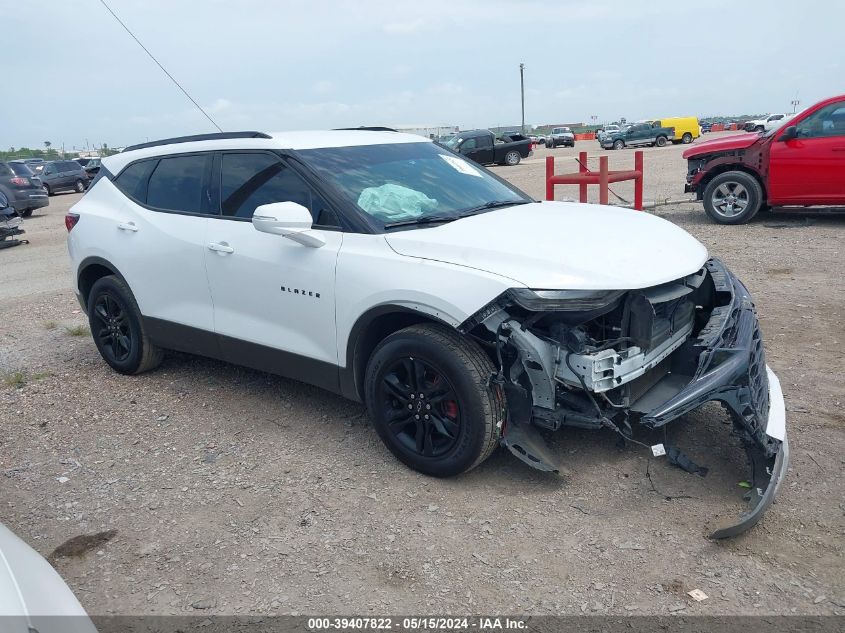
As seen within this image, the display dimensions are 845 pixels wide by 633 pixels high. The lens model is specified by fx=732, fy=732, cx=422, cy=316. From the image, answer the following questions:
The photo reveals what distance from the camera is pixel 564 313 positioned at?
340cm

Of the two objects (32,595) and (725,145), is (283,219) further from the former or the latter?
(725,145)

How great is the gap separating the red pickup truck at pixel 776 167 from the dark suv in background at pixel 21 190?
1703cm

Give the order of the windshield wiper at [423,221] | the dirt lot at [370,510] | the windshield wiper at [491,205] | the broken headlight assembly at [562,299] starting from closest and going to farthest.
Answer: the dirt lot at [370,510], the broken headlight assembly at [562,299], the windshield wiper at [423,221], the windshield wiper at [491,205]

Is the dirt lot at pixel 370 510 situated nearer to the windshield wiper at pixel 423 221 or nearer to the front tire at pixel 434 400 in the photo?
the front tire at pixel 434 400

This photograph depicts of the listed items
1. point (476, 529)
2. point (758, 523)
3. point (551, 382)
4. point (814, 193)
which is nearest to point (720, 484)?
point (758, 523)

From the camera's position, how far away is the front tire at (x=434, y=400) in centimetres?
348

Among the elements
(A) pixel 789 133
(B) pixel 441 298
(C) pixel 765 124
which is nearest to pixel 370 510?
(B) pixel 441 298

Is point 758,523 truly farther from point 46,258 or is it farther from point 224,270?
point 46,258

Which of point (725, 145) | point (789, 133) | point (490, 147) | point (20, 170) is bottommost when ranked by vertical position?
point (490, 147)

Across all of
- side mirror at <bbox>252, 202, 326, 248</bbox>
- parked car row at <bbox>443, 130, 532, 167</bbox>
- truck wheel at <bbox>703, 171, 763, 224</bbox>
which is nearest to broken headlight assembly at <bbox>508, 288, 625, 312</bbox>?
side mirror at <bbox>252, 202, 326, 248</bbox>

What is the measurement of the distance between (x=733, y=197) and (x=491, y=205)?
7.34 metres

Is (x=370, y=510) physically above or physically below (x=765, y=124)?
below

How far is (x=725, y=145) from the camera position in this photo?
1045cm

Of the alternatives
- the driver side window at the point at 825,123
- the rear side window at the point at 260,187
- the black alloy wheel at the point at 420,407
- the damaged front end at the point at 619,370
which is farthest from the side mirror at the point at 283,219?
the driver side window at the point at 825,123
